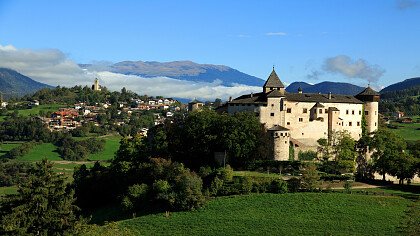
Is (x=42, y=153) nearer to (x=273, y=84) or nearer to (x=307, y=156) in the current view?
(x=273, y=84)

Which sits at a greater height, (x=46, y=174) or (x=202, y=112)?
(x=202, y=112)

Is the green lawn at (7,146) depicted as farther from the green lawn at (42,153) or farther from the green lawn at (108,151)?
the green lawn at (108,151)

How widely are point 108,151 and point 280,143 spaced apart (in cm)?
7481

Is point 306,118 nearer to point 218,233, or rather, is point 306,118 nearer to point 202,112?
point 202,112

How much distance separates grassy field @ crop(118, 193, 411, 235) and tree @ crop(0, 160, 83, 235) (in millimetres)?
8215

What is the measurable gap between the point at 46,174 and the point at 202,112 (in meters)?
23.3

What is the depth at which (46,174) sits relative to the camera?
155 ft

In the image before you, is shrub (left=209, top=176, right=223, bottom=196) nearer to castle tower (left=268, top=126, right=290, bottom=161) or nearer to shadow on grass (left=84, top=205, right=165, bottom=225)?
shadow on grass (left=84, top=205, right=165, bottom=225)

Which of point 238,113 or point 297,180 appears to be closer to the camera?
point 297,180

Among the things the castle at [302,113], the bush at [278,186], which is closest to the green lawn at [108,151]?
the castle at [302,113]

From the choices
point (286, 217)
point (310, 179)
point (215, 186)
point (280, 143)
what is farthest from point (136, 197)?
point (310, 179)

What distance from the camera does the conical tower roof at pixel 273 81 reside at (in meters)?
70.6

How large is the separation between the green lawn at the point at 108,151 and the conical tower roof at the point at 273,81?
60834 millimetres

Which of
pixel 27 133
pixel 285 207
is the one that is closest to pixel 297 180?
pixel 285 207
